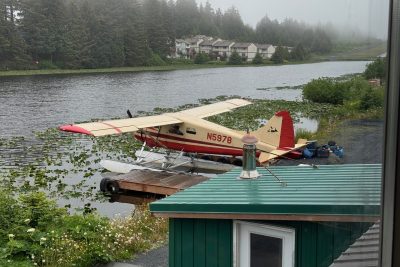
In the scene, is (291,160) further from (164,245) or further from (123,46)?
(164,245)

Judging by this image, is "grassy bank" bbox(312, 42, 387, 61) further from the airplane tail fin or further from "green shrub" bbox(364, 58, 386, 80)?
the airplane tail fin

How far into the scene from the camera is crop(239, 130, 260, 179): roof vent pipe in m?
1.16

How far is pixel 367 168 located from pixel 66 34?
9.79 feet

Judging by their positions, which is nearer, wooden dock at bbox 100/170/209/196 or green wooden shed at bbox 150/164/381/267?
green wooden shed at bbox 150/164/381/267

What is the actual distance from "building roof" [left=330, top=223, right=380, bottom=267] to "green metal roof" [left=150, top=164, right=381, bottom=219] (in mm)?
18

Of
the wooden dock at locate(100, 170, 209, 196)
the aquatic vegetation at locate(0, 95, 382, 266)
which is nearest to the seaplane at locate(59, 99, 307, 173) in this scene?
the wooden dock at locate(100, 170, 209, 196)

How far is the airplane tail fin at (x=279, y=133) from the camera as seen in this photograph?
4492 millimetres

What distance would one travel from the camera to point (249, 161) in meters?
1.20

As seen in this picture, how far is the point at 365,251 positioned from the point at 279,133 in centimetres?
411

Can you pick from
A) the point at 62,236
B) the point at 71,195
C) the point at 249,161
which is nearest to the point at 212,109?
the point at 71,195

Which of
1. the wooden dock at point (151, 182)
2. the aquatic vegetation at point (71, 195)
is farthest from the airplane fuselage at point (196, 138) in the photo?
the aquatic vegetation at point (71, 195)

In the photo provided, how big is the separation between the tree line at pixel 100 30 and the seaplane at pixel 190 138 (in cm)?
81

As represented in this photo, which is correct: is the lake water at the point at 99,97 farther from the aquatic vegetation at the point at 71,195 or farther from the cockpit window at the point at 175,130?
the cockpit window at the point at 175,130

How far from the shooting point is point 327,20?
470 millimetres
